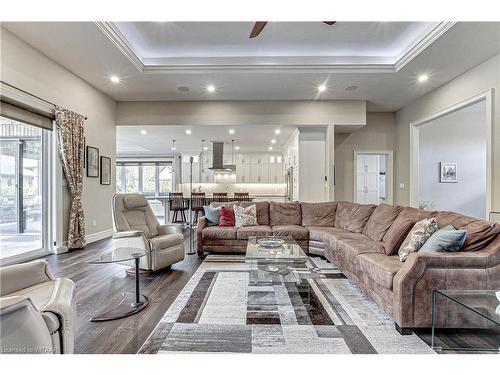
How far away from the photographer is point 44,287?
5.32ft

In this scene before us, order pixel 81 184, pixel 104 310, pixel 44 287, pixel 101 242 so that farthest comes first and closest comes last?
pixel 101 242
pixel 81 184
pixel 104 310
pixel 44 287

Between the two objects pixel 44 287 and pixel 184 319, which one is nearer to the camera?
pixel 44 287

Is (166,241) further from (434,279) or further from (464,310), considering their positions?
(464,310)

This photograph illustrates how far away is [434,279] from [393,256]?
0.60 metres

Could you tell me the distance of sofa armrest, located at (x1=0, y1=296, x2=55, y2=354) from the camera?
1.03 m

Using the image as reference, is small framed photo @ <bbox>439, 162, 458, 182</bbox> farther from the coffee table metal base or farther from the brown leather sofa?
the coffee table metal base

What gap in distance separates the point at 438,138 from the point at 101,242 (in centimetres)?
822

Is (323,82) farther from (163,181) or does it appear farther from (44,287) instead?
(163,181)

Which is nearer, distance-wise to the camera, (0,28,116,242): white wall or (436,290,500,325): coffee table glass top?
(436,290,500,325): coffee table glass top

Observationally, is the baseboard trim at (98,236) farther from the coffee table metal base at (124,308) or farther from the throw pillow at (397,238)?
the throw pillow at (397,238)

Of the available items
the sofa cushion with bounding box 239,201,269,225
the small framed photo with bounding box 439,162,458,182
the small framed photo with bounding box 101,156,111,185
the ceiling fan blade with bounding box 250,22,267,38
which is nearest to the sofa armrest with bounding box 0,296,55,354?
the ceiling fan blade with bounding box 250,22,267,38

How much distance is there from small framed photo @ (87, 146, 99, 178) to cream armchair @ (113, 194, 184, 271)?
6.63 ft

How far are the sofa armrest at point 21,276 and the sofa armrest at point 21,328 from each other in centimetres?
64
